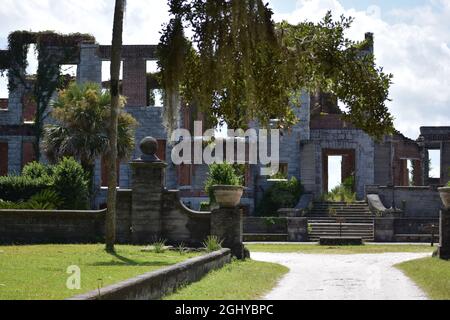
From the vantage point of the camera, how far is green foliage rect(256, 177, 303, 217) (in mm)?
37250

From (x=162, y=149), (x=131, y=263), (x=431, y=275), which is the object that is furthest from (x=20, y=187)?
(x=431, y=275)

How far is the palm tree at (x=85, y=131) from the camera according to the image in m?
29.9

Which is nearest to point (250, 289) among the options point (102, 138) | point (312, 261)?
point (312, 261)

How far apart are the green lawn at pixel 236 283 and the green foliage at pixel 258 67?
2.69 metres

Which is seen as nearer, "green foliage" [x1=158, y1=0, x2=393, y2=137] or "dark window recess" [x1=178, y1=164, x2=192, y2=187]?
"green foliage" [x1=158, y1=0, x2=393, y2=137]

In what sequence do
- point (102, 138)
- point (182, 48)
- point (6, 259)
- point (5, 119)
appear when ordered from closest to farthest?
1. point (182, 48)
2. point (6, 259)
3. point (102, 138)
4. point (5, 119)

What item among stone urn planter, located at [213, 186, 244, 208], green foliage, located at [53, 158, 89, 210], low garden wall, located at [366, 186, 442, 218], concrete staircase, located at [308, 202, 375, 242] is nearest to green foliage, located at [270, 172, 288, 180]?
concrete staircase, located at [308, 202, 375, 242]

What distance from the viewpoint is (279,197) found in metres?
37.2

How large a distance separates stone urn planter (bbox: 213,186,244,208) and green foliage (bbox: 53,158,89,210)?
8.85 metres

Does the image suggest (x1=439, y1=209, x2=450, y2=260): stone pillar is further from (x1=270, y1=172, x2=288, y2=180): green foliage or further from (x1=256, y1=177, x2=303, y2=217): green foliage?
(x1=270, y1=172, x2=288, y2=180): green foliage

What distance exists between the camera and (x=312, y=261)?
63.3ft

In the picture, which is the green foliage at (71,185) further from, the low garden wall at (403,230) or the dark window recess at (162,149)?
the dark window recess at (162,149)
